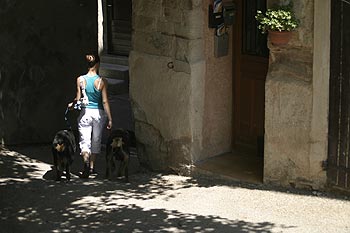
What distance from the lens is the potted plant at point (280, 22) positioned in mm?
9578

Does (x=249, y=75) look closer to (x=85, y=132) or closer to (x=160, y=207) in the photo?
(x=85, y=132)

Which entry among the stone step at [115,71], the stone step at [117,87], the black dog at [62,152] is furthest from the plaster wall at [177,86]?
the stone step at [115,71]

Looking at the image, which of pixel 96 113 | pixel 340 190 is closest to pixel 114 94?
pixel 96 113

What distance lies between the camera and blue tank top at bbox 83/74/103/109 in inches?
433

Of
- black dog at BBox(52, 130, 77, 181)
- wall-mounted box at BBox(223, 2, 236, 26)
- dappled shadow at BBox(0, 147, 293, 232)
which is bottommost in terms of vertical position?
dappled shadow at BBox(0, 147, 293, 232)

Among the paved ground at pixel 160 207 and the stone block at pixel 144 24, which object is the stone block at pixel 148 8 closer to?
the stone block at pixel 144 24

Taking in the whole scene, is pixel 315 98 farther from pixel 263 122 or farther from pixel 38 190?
pixel 38 190

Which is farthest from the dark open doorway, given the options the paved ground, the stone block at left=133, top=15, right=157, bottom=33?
the stone block at left=133, top=15, right=157, bottom=33

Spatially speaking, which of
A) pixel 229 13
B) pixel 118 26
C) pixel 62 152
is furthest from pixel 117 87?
pixel 229 13

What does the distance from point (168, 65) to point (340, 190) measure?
2687 mm

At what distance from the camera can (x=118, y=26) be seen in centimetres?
1875

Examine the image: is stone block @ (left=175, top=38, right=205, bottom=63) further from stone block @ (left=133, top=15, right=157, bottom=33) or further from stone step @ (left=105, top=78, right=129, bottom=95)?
stone step @ (left=105, top=78, right=129, bottom=95)

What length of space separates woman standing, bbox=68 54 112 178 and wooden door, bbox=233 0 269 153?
5.59 ft

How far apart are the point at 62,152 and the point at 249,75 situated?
2556 millimetres
